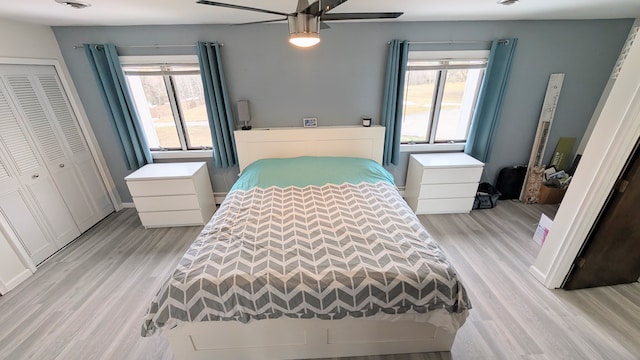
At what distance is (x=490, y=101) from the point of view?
299 centimetres

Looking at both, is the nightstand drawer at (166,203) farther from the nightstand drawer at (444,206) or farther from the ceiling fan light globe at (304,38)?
the nightstand drawer at (444,206)

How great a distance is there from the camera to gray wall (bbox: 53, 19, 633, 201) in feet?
8.88

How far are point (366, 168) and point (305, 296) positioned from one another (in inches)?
66.3

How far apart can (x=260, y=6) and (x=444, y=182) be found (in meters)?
2.65

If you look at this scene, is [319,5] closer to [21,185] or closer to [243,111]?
[243,111]

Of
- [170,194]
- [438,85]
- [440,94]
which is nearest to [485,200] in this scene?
[440,94]

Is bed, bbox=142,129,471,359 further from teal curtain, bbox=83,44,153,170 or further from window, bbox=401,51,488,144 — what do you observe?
teal curtain, bbox=83,44,153,170

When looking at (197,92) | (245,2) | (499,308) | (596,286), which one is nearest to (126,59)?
(197,92)

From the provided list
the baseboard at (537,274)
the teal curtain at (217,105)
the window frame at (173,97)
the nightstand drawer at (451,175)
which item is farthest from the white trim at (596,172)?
the window frame at (173,97)

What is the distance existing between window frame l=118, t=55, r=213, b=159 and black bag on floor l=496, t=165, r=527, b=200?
4.02m

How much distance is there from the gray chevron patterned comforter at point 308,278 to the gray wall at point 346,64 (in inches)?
75.2

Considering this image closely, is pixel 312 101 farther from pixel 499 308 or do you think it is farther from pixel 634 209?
pixel 634 209

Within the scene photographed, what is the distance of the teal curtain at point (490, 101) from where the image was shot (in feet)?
9.18

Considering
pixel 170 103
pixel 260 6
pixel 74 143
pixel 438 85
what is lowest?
pixel 74 143
